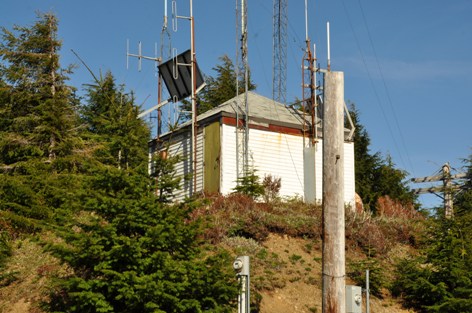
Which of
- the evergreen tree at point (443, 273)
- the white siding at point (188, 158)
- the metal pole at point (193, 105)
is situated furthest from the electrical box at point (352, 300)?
the metal pole at point (193, 105)

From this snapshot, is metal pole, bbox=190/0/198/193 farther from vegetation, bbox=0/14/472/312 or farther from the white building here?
vegetation, bbox=0/14/472/312

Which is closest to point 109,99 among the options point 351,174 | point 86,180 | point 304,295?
point 86,180

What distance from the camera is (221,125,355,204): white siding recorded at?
931 inches

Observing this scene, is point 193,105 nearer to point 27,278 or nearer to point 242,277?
point 27,278

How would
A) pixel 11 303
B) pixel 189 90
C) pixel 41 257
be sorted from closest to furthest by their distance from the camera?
1. pixel 11 303
2. pixel 41 257
3. pixel 189 90

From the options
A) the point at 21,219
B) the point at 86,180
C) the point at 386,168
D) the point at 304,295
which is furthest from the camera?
the point at 386,168

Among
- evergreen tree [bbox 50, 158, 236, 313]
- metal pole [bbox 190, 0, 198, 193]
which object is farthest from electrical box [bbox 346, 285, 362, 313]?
metal pole [bbox 190, 0, 198, 193]

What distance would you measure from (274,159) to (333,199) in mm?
16061

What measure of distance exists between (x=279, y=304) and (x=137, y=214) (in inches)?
194

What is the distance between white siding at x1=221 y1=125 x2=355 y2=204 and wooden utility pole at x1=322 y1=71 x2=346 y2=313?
1470 centimetres

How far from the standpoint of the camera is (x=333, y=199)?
8.63m

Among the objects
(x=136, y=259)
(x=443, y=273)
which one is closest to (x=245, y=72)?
(x=443, y=273)

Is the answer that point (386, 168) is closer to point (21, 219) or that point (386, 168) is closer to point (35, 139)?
point (35, 139)

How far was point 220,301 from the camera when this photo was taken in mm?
12273
